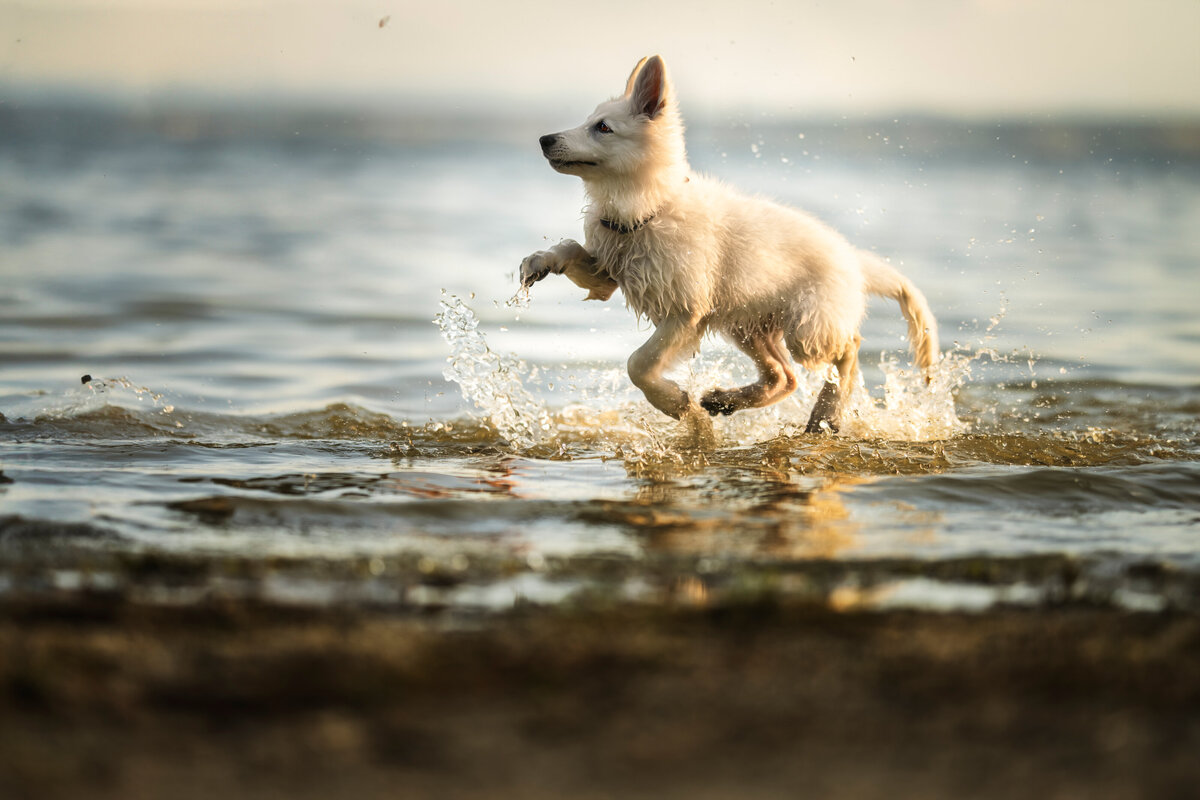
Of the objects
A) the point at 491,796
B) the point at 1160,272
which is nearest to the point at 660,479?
the point at 491,796

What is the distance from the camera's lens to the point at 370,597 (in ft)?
10.8

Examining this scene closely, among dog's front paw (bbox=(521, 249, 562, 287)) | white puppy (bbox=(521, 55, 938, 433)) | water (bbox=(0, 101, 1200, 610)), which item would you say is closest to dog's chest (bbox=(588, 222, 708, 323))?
white puppy (bbox=(521, 55, 938, 433))

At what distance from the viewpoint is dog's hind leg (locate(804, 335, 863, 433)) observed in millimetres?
6238

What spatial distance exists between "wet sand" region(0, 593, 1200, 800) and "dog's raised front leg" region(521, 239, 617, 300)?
255 cm

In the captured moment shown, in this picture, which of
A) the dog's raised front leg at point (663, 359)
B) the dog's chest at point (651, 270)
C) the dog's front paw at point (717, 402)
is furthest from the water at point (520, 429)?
the dog's chest at point (651, 270)

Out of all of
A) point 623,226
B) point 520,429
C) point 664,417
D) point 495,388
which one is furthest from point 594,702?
point 664,417

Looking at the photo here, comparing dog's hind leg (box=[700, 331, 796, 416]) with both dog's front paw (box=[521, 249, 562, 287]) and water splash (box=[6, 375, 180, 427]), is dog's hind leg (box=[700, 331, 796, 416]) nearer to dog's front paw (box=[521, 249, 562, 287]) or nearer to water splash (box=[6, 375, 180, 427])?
dog's front paw (box=[521, 249, 562, 287])

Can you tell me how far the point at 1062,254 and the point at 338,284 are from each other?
8765 millimetres

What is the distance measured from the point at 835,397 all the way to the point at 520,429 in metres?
1.69

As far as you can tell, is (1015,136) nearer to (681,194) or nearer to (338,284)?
(338,284)

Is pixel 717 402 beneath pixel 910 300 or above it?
beneath

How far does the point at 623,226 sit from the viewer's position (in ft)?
18.0

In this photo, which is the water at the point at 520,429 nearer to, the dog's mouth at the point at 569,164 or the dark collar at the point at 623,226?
the dark collar at the point at 623,226

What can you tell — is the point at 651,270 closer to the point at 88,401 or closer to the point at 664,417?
the point at 664,417
